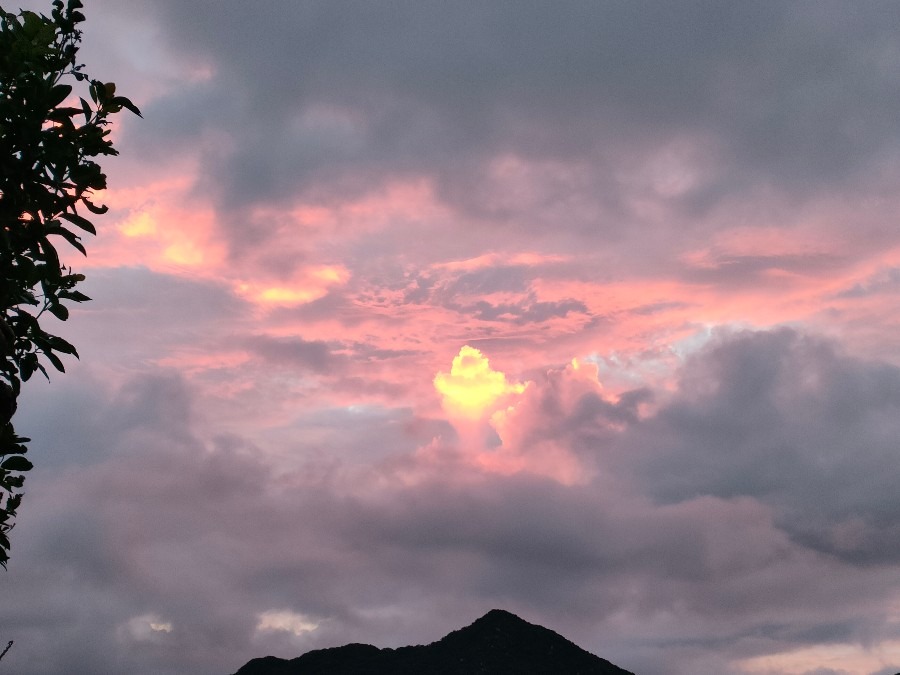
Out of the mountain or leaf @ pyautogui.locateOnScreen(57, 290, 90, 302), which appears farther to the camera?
the mountain

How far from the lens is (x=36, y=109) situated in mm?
13031

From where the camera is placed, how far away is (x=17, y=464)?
48.1 feet

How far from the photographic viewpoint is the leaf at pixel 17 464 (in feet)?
47.9

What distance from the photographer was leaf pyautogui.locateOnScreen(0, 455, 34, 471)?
47.9 feet

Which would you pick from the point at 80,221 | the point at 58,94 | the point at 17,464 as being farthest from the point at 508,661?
the point at 58,94

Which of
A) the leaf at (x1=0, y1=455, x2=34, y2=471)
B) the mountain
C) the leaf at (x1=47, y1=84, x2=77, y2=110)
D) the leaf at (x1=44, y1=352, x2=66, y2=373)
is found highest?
the mountain

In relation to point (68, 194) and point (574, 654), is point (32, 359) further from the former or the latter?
point (574, 654)

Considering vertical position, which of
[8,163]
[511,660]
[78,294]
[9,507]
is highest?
[511,660]

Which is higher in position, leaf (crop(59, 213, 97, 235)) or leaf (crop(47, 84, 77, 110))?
leaf (crop(47, 84, 77, 110))

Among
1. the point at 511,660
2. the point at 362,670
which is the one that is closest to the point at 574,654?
the point at 511,660

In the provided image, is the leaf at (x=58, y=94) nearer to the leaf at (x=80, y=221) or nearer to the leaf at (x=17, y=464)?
the leaf at (x=80, y=221)

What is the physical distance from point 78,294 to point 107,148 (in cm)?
225

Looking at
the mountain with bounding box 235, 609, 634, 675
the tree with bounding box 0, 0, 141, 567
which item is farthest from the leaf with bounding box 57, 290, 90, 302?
the mountain with bounding box 235, 609, 634, 675

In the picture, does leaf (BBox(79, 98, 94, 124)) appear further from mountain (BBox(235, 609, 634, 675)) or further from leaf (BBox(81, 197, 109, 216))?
mountain (BBox(235, 609, 634, 675))
